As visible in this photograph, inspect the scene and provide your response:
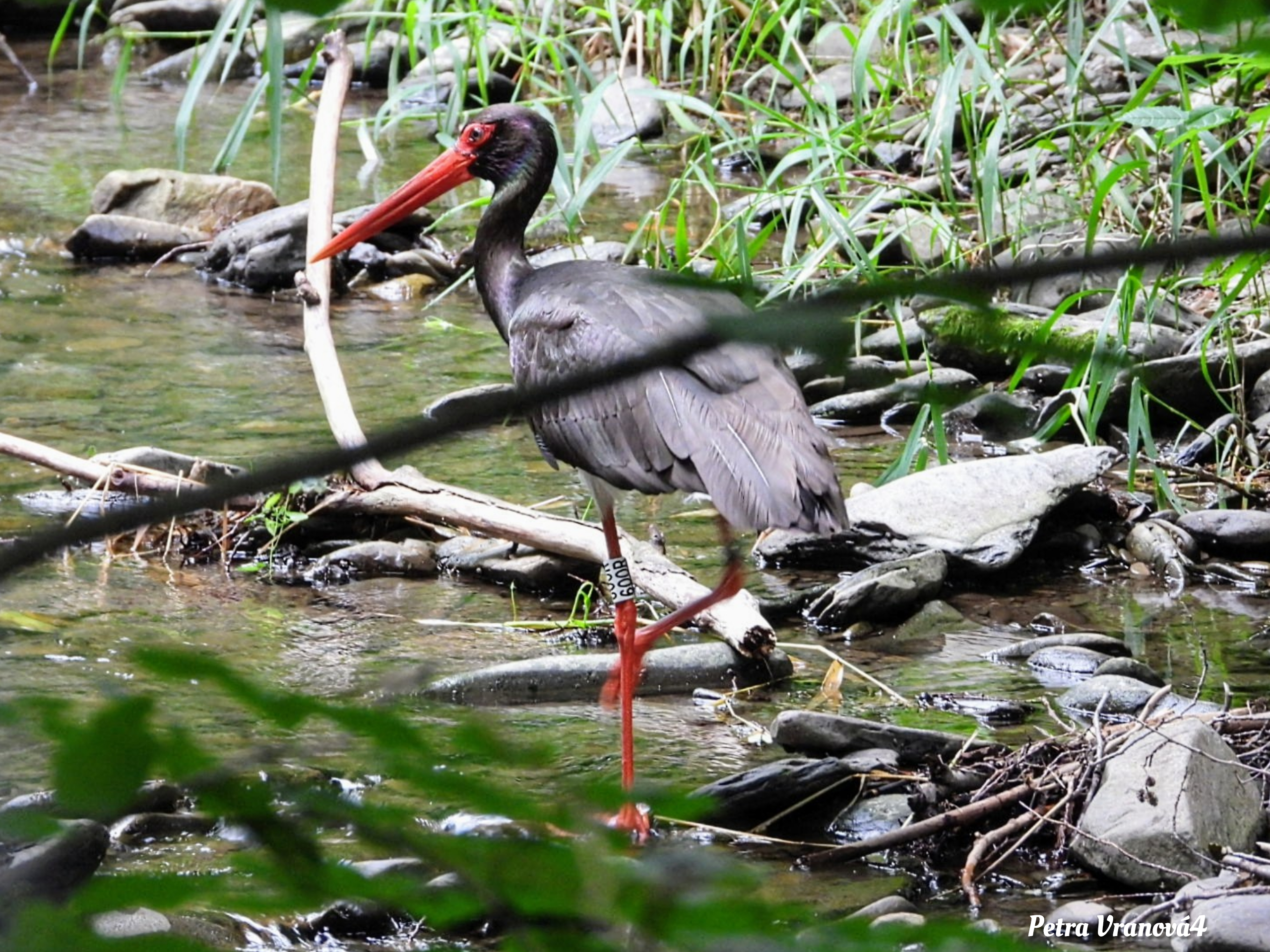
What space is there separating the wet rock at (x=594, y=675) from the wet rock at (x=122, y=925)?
312 cm

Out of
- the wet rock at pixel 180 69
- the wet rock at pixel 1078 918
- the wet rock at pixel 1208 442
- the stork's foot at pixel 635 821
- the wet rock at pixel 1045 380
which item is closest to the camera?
the stork's foot at pixel 635 821

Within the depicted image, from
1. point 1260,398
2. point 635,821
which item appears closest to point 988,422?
point 1260,398

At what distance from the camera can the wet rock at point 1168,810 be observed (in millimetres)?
3088

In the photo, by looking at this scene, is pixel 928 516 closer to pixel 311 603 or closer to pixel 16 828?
pixel 311 603

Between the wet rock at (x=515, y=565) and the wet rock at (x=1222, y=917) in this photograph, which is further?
the wet rock at (x=515, y=565)

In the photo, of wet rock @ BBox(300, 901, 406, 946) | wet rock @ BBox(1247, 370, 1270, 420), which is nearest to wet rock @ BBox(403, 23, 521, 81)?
wet rock @ BBox(1247, 370, 1270, 420)

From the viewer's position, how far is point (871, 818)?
349 centimetres

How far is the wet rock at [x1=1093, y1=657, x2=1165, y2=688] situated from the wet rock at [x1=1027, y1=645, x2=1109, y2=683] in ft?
0.37

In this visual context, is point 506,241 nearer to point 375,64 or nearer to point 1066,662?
point 1066,662

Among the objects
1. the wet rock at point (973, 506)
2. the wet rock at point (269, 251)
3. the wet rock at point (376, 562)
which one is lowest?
the wet rock at point (376, 562)

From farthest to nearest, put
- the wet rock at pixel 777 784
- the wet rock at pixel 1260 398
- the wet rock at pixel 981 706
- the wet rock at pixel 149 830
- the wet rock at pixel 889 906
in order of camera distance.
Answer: the wet rock at pixel 1260 398, the wet rock at pixel 981 706, the wet rock at pixel 777 784, the wet rock at pixel 889 906, the wet rock at pixel 149 830

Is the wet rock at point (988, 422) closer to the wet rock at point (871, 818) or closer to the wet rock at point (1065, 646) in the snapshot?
the wet rock at point (1065, 646)

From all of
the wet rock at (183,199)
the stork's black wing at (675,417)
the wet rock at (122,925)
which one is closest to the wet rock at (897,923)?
the wet rock at (122,925)

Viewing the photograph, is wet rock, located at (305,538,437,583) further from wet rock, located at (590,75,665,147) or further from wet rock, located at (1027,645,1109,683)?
wet rock, located at (590,75,665,147)
